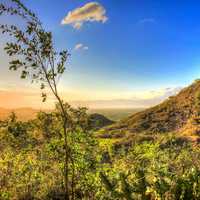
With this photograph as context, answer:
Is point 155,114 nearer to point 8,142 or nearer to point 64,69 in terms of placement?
point 8,142

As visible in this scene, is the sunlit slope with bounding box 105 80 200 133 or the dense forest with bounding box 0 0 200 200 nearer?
the dense forest with bounding box 0 0 200 200

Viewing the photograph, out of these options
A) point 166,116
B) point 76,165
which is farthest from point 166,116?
point 76,165

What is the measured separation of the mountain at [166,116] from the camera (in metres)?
88.5

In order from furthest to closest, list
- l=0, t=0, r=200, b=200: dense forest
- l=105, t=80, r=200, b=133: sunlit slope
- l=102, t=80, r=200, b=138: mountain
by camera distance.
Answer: l=105, t=80, r=200, b=133: sunlit slope → l=102, t=80, r=200, b=138: mountain → l=0, t=0, r=200, b=200: dense forest

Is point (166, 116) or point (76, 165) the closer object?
point (76, 165)

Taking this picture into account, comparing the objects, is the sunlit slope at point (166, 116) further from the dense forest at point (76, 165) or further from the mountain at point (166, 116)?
the dense forest at point (76, 165)

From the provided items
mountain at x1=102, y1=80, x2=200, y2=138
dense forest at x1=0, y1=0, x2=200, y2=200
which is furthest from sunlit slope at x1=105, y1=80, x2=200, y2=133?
dense forest at x1=0, y1=0, x2=200, y2=200

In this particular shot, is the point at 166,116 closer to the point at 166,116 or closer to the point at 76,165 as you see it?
the point at 166,116

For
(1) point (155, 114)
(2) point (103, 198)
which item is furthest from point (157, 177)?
(1) point (155, 114)

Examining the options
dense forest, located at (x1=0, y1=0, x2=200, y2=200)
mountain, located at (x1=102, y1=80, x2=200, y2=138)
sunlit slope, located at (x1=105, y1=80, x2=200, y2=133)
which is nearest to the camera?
dense forest, located at (x1=0, y1=0, x2=200, y2=200)

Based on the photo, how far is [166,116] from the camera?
324ft

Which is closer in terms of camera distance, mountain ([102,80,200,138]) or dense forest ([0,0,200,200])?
dense forest ([0,0,200,200])

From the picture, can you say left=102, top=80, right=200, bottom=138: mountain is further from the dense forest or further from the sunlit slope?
the dense forest

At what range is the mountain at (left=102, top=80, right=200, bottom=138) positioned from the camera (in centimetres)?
8850
